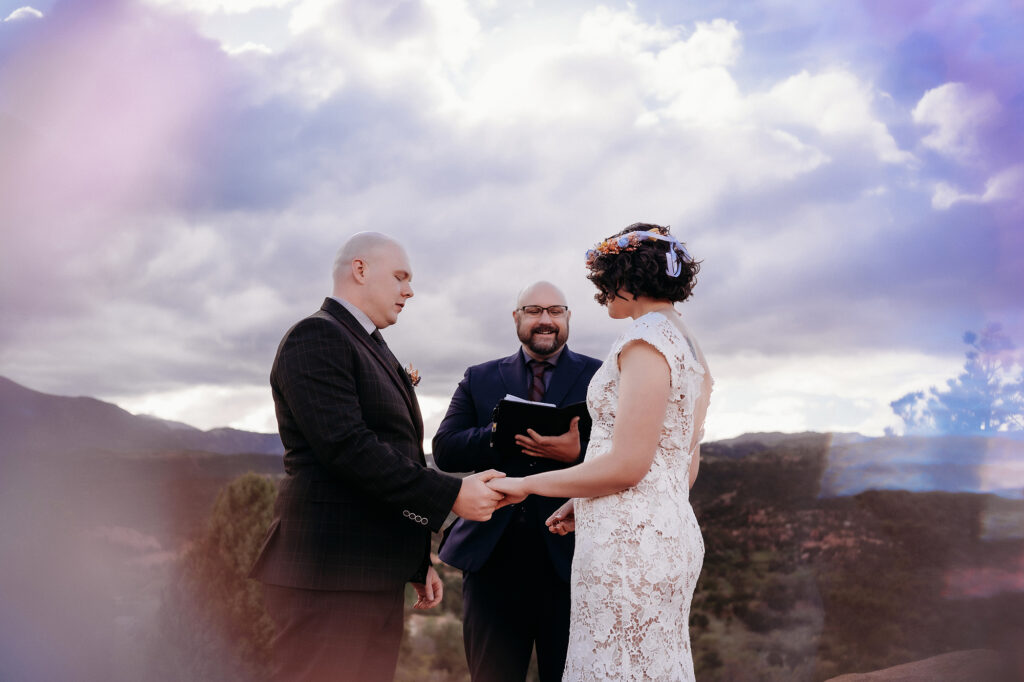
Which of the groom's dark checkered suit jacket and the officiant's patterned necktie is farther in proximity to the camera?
the officiant's patterned necktie

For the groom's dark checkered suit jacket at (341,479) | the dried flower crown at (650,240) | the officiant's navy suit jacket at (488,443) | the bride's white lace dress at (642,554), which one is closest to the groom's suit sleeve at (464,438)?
the officiant's navy suit jacket at (488,443)

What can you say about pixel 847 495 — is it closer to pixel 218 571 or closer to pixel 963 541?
pixel 963 541

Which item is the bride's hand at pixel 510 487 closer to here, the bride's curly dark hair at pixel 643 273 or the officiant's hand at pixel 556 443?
the officiant's hand at pixel 556 443

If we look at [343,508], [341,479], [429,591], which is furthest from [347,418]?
[429,591]

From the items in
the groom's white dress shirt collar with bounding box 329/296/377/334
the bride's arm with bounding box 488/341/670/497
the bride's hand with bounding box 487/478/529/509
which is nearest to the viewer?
the bride's arm with bounding box 488/341/670/497

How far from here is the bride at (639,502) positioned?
271 cm

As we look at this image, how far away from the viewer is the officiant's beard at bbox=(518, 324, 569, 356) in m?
4.96

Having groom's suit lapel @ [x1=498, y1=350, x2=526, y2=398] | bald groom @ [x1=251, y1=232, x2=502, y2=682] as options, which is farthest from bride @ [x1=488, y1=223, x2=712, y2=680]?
groom's suit lapel @ [x1=498, y1=350, x2=526, y2=398]

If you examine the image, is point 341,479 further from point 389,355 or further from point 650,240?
point 650,240

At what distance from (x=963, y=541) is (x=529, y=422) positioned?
406 inches

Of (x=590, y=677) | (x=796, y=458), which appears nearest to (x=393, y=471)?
(x=590, y=677)

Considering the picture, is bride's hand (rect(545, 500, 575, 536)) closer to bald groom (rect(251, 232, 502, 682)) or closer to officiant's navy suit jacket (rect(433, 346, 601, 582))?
bald groom (rect(251, 232, 502, 682))

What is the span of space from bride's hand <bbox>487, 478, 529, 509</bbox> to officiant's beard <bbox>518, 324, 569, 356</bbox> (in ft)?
5.55

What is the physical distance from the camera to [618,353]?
283 centimetres
